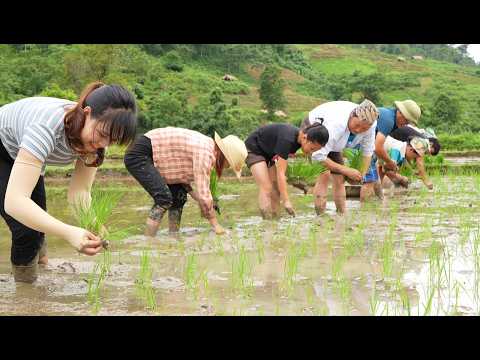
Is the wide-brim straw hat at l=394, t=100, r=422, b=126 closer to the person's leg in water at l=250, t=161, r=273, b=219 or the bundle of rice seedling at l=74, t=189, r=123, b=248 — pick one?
the person's leg in water at l=250, t=161, r=273, b=219

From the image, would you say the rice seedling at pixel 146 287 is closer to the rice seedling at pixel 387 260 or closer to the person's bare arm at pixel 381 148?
the rice seedling at pixel 387 260

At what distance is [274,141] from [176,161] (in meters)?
1.37

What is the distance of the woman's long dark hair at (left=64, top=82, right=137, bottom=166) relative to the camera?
102 inches

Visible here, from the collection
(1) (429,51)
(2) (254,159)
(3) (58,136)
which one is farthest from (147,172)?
(1) (429,51)

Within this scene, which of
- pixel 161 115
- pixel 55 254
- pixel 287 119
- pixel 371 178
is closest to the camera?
pixel 55 254

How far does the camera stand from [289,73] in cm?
3506

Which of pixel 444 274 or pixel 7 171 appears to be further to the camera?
pixel 444 274

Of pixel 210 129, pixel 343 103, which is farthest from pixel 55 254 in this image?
pixel 210 129

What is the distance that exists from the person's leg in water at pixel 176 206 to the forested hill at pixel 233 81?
10.8m

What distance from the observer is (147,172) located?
4805 mm

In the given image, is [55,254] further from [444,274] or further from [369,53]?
[369,53]

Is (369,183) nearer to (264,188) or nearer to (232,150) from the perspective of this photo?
(264,188)

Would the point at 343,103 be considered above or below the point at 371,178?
above

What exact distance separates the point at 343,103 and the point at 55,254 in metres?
3.11
